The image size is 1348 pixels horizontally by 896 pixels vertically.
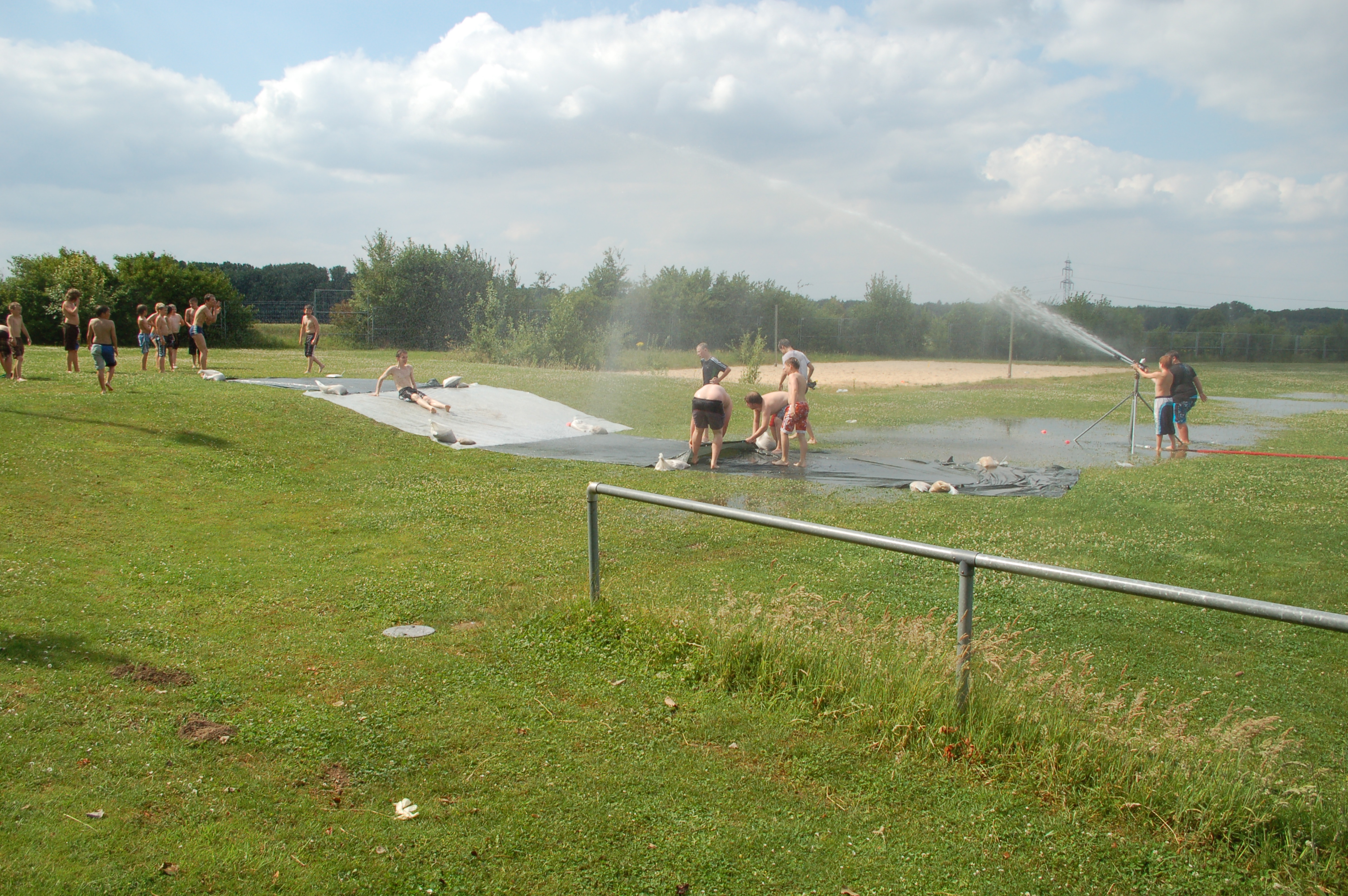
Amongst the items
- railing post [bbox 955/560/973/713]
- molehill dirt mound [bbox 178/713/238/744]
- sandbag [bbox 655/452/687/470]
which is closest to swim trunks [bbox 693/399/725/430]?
sandbag [bbox 655/452/687/470]

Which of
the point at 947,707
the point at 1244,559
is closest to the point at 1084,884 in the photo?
the point at 947,707

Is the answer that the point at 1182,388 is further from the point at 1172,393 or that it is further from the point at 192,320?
the point at 192,320

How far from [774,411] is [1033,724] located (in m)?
11.3

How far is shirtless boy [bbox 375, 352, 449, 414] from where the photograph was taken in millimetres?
17750

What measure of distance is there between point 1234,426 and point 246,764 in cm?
2365

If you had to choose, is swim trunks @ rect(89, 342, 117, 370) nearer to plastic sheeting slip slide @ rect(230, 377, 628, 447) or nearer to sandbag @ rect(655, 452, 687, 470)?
plastic sheeting slip slide @ rect(230, 377, 628, 447)

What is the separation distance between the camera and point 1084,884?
130 inches

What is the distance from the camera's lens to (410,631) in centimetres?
612

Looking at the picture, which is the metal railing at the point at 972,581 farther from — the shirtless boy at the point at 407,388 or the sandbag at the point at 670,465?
the shirtless boy at the point at 407,388

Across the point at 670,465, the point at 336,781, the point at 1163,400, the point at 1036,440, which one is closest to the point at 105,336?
the point at 670,465

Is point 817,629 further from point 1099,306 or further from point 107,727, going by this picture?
point 1099,306

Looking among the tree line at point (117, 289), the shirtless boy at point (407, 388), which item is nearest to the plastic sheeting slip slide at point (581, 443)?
the shirtless boy at point (407, 388)

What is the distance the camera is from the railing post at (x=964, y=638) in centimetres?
403

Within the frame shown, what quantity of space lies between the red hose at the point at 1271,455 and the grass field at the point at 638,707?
6.53m
